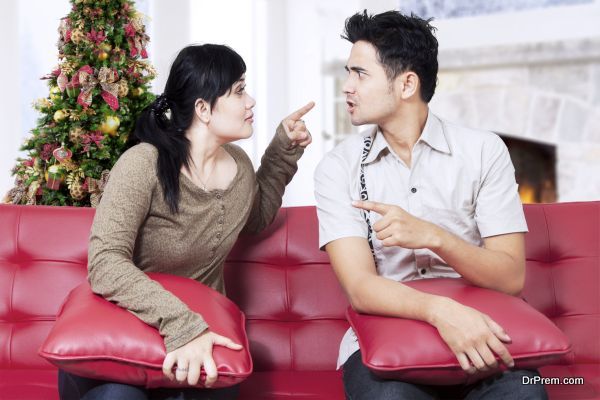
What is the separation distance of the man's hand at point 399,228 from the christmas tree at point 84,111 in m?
1.14

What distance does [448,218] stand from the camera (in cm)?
179

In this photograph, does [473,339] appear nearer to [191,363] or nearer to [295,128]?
[191,363]

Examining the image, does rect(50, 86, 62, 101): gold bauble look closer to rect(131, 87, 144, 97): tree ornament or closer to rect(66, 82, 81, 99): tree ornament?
rect(66, 82, 81, 99): tree ornament

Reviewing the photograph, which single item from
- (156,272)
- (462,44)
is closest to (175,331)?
(156,272)

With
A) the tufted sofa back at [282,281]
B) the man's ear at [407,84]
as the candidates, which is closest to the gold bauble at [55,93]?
the tufted sofa back at [282,281]

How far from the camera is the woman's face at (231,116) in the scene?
6.09ft

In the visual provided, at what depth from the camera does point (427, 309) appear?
148 cm

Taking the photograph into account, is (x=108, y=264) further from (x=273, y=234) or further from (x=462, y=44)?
(x=462, y=44)

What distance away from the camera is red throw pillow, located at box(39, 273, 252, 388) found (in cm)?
144

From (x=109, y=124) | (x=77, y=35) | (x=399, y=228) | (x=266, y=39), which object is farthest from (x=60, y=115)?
(x=266, y=39)

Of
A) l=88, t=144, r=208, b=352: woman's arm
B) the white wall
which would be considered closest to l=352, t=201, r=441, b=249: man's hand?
l=88, t=144, r=208, b=352: woman's arm

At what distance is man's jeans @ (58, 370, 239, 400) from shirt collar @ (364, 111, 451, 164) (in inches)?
24.6

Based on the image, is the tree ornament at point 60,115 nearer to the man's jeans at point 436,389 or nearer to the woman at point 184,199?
the woman at point 184,199

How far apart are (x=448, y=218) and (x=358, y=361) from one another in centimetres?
40
